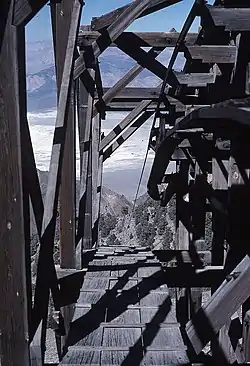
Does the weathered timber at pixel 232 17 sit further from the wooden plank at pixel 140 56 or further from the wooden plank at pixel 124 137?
the wooden plank at pixel 124 137

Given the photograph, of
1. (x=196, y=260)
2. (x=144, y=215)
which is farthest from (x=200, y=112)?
(x=144, y=215)

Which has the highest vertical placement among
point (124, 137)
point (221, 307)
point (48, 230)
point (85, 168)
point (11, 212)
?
point (11, 212)

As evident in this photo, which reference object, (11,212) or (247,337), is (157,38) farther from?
(11,212)

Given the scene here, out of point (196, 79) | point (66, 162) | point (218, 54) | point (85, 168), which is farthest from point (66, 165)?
point (196, 79)

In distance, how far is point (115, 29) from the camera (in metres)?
4.18

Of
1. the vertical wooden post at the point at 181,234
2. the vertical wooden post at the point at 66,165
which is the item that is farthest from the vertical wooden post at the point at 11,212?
the vertical wooden post at the point at 181,234

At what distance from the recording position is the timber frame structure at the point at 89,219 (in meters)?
2.04

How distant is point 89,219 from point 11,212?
169 inches

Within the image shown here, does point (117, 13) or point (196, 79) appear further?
point (196, 79)

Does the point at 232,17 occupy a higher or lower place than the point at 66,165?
higher

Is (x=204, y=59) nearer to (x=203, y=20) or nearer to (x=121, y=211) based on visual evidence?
Answer: (x=203, y=20)

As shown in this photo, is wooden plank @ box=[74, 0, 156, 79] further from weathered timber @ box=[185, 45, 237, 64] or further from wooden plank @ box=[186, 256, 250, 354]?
wooden plank @ box=[186, 256, 250, 354]

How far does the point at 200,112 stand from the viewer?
3.17 m

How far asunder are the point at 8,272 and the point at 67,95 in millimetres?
903
